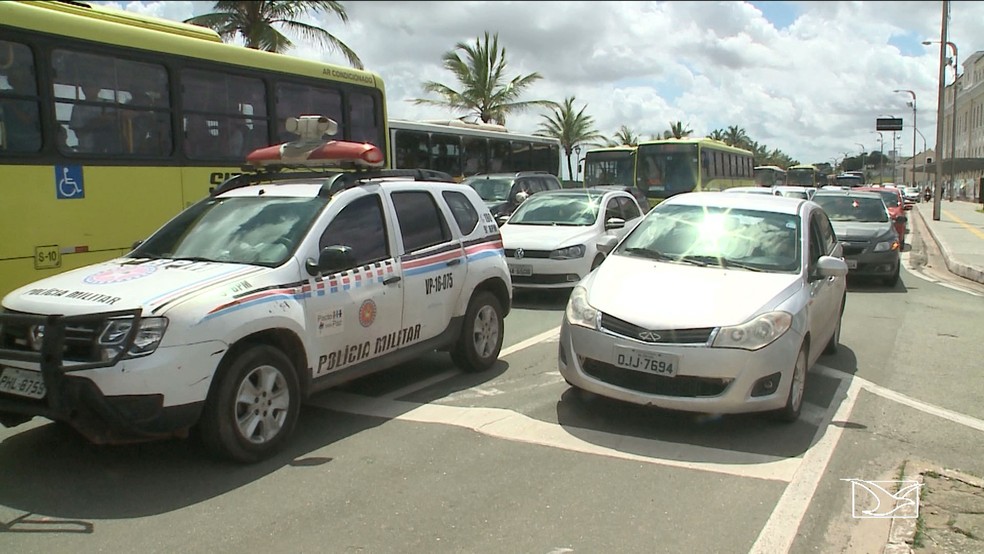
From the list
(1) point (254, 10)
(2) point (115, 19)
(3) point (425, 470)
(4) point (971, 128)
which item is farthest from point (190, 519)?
(4) point (971, 128)

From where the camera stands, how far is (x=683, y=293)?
18.8 feet

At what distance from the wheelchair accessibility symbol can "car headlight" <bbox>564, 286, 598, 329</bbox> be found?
5.52 m

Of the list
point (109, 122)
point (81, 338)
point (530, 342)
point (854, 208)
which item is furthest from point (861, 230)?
point (81, 338)

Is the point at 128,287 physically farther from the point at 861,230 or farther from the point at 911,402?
the point at 861,230

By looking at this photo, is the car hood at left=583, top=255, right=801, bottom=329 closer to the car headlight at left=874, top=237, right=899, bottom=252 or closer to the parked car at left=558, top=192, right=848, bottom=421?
the parked car at left=558, top=192, right=848, bottom=421

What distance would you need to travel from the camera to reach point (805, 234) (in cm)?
655

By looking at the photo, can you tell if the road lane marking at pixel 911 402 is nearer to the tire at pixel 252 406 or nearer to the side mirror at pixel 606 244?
the side mirror at pixel 606 244

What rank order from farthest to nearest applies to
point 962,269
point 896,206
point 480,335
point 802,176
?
point 802,176 < point 896,206 < point 962,269 < point 480,335

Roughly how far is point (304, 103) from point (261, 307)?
714cm

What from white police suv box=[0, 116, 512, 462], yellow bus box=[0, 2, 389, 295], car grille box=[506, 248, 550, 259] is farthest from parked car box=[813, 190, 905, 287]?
yellow bus box=[0, 2, 389, 295]

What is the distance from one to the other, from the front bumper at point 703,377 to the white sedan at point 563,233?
15.5 ft

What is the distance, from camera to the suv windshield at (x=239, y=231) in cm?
535

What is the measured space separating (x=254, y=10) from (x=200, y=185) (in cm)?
1215

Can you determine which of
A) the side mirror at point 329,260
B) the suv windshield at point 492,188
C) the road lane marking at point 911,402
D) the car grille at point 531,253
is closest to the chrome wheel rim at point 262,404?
the side mirror at point 329,260
